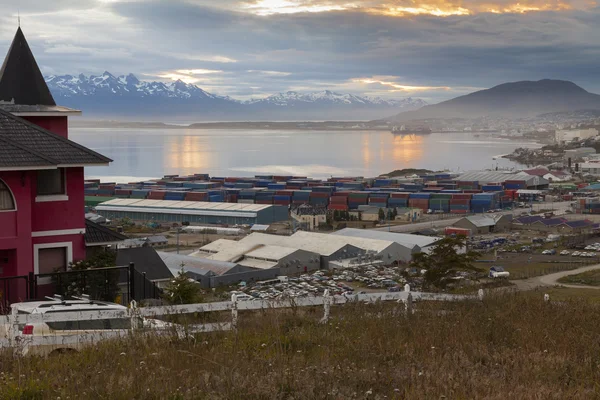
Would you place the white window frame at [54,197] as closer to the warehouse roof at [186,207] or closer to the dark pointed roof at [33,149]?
the dark pointed roof at [33,149]

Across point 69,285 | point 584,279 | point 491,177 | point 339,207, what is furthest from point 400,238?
point 491,177

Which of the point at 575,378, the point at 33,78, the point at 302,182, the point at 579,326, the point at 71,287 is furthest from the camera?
the point at 302,182

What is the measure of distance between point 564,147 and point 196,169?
32118mm

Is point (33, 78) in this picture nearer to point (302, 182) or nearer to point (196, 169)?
point (302, 182)

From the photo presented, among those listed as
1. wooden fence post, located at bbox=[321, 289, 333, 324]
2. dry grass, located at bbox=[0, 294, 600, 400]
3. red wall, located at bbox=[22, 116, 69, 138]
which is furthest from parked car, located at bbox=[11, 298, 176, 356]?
red wall, located at bbox=[22, 116, 69, 138]

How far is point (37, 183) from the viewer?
12.0 ft

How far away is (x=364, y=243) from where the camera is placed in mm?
15164

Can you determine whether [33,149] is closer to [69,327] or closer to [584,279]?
[69,327]

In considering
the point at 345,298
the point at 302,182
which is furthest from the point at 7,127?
the point at 302,182

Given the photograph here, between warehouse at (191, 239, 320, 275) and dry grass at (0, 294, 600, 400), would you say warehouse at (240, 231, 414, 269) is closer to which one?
warehouse at (191, 239, 320, 275)

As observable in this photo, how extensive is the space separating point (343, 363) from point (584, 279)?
10.8 m

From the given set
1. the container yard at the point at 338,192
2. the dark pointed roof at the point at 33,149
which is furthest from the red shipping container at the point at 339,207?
the dark pointed roof at the point at 33,149

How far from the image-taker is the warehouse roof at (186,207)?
73.8 ft

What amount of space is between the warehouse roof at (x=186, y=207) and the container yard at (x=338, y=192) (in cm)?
174
